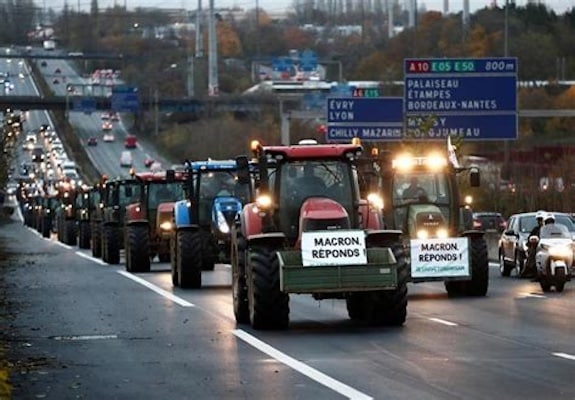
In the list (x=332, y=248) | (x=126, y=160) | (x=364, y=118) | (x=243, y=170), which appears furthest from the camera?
(x=126, y=160)

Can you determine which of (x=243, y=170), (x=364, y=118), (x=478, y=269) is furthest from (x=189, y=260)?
(x=364, y=118)

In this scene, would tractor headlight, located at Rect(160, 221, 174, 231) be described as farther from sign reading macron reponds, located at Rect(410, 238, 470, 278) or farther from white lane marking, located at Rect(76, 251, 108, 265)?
sign reading macron reponds, located at Rect(410, 238, 470, 278)

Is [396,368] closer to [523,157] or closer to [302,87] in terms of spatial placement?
[523,157]

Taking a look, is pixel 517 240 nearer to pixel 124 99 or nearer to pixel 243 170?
pixel 243 170

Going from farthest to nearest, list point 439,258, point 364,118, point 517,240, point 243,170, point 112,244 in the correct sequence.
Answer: point 364,118
point 112,244
point 517,240
point 439,258
point 243,170

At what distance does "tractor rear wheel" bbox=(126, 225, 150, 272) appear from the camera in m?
41.9

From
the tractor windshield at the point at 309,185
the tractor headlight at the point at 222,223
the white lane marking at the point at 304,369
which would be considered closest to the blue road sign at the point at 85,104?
the tractor headlight at the point at 222,223

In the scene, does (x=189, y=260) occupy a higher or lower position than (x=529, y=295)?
higher

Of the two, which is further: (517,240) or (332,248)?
(517,240)

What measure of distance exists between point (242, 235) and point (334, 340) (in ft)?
13.5

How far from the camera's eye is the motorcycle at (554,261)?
111 feet

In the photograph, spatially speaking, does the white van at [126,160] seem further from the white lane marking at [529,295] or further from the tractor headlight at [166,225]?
the white lane marking at [529,295]

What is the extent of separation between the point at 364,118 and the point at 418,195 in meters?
27.1

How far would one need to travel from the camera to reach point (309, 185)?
25.8m
